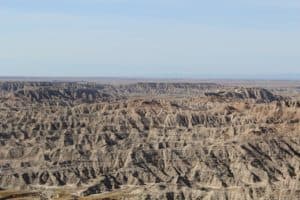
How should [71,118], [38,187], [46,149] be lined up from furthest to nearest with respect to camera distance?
[71,118]
[46,149]
[38,187]

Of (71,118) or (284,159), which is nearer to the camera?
(284,159)

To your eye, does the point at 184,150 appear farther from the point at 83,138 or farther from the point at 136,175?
the point at 83,138

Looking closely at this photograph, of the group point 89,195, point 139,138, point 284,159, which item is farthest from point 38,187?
point 284,159

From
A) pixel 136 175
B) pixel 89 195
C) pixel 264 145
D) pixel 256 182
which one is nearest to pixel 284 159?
pixel 264 145

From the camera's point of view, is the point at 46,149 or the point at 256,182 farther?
the point at 46,149

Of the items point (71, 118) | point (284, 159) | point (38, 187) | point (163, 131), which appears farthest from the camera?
point (71, 118)

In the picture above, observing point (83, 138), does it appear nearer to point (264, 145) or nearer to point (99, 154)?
point (99, 154)
